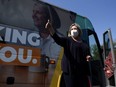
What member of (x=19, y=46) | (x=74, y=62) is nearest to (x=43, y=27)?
(x=19, y=46)

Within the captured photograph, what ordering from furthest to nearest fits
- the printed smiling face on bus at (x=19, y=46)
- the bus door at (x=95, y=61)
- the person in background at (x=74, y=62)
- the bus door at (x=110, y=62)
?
the bus door at (x=95, y=61) < the printed smiling face on bus at (x=19, y=46) < the bus door at (x=110, y=62) < the person in background at (x=74, y=62)

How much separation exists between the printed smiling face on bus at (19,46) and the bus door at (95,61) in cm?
156

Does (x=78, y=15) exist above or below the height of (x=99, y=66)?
above

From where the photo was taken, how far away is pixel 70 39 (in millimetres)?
4531

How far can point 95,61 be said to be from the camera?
262 inches

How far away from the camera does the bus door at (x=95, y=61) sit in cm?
646

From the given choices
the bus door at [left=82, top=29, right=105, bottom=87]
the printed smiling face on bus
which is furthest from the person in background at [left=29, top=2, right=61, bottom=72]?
the bus door at [left=82, top=29, right=105, bottom=87]

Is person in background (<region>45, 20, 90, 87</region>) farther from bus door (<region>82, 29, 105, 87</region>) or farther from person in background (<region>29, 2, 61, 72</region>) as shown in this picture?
bus door (<region>82, 29, 105, 87</region>)

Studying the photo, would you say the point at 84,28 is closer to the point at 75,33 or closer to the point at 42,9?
the point at 42,9

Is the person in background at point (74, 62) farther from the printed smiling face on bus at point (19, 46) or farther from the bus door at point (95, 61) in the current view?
the bus door at point (95, 61)

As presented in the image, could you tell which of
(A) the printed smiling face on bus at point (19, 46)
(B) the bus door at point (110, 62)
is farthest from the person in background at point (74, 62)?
(A) the printed smiling face on bus at point (19, 46)

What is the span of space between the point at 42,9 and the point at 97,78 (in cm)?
224

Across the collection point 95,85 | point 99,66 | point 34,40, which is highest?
point 34,40

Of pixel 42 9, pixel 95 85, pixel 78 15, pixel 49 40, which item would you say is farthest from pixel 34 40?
pixel 95 85
